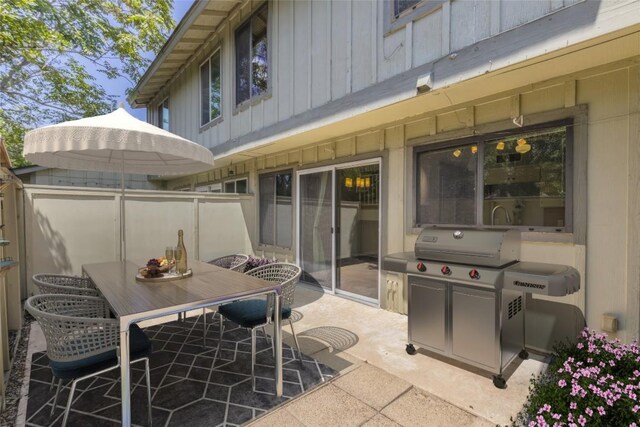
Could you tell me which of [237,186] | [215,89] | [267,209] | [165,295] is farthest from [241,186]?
[165,295]

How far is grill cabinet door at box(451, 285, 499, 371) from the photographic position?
241 cm

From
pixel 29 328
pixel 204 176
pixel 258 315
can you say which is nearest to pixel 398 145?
pixel 258 315

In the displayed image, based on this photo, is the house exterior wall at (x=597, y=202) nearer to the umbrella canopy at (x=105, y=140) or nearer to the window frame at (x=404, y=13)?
the window frame at (x=404, y=13)

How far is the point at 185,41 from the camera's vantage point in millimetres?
7105

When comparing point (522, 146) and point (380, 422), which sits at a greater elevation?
point (522, 146)

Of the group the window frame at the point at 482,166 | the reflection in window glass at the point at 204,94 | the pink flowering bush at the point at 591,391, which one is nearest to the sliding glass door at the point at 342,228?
the window frame at the point at 482,166

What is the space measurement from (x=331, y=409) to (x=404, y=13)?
3678 millimetres

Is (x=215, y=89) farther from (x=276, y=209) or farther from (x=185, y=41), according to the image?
(x=276, y=209)

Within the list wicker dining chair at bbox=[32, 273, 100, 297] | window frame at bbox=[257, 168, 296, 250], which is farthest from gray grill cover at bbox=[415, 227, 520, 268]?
window frame at bbox=[257, 168, 296, 250]

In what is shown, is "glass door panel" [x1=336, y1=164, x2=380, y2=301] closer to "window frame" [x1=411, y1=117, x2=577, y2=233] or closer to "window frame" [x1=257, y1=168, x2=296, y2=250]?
"window frame" [x1=411, y1=117, x2=577, y2=233]

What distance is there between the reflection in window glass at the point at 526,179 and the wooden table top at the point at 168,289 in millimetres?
2458

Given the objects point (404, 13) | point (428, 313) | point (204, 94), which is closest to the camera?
point (428, 313)

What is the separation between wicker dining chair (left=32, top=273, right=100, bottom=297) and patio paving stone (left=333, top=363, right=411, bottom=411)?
2339 millimetres

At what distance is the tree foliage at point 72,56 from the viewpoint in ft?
26.3
